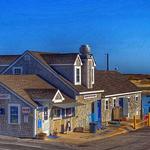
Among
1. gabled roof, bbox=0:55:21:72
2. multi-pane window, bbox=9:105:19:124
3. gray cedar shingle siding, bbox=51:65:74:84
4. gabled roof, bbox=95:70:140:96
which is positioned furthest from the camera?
gabled roof, bbox=95:70:140:96

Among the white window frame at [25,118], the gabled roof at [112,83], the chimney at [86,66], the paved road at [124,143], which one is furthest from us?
the gabled roof at [112,83]

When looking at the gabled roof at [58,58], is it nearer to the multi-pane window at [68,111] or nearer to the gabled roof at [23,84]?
the gabled roof at [23,84]

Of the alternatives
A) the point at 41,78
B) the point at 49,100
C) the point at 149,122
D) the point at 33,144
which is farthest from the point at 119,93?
the point at 33,144

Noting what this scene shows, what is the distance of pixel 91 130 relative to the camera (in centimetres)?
3788

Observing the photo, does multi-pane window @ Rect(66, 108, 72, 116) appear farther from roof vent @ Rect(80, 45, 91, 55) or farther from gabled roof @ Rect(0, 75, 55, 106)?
roof vent @ Rect(80, 45, 91, 55)

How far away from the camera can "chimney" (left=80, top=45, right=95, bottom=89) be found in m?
41.8

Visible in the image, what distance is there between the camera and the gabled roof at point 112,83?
46.8 metres

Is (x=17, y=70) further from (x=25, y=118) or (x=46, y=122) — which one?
(x=25, y=118)

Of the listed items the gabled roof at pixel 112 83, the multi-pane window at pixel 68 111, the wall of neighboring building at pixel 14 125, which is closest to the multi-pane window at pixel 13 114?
the wall of neighboring building at pixel 14 125

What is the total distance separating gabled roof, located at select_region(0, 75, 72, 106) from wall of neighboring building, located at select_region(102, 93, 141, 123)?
309 inches

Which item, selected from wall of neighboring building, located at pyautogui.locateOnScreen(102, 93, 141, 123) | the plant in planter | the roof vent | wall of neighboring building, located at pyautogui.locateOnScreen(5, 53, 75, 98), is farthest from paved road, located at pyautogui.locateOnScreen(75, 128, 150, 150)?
the roof vent

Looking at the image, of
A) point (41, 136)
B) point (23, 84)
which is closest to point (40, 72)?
point (23, 84)

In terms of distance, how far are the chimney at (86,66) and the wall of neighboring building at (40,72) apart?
308cm

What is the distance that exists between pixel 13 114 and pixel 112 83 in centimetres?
1820
